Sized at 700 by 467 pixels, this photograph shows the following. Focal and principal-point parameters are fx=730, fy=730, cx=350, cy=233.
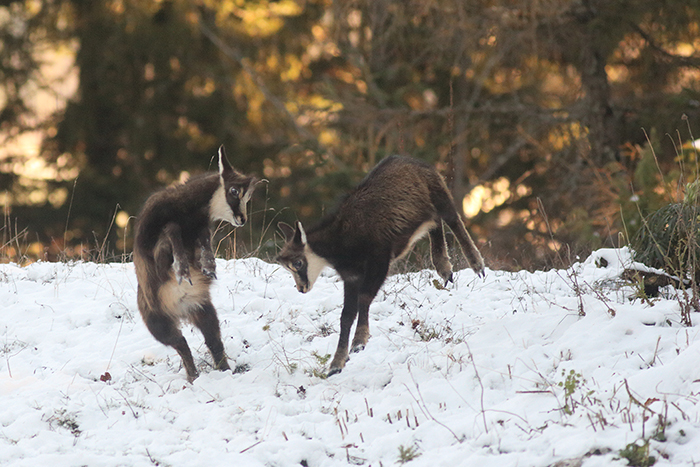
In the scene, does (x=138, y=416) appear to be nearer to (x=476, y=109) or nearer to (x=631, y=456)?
(x=631, y=456)

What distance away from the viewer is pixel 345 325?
6.43 metres

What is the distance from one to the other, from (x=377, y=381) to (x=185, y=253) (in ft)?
6.36

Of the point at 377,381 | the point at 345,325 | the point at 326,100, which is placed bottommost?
the point at 377,381

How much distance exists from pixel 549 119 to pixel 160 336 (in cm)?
1126

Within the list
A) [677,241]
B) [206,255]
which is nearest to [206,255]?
[206,255]

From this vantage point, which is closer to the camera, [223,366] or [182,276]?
[182,276]

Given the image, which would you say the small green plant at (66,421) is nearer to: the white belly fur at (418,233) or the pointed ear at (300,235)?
the pointed ear at (300,235)

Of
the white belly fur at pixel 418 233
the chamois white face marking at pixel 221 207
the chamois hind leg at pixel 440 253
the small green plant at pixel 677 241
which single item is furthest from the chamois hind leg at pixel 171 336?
the small green plant at pixel 677 241

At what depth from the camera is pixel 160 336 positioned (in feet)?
20.8

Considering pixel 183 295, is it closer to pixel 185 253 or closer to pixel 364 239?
pixel 185 253

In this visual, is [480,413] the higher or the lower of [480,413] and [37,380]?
the lower

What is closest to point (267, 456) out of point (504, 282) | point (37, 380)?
point (37, 380)

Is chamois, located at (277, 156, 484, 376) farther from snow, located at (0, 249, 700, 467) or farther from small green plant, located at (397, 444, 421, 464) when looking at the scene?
small green plant, located at (397, 444, 421, 464)

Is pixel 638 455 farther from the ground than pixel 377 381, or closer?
closer
